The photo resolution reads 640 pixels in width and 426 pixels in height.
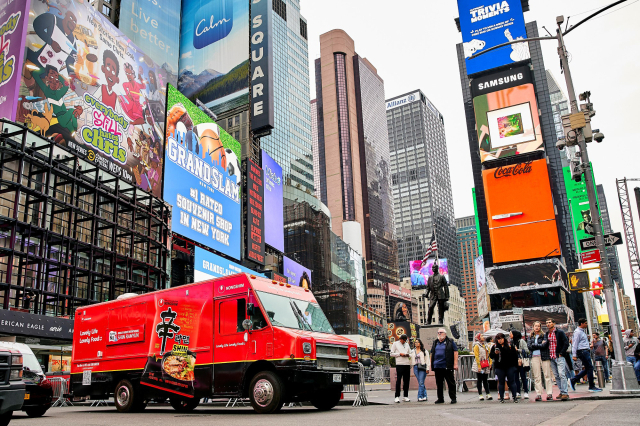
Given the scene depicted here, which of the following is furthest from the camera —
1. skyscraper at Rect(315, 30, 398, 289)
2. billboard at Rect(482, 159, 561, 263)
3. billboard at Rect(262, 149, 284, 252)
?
skyscraper at Rect(315, 30, 398, 289)

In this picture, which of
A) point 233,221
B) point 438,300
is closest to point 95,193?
point 233,221

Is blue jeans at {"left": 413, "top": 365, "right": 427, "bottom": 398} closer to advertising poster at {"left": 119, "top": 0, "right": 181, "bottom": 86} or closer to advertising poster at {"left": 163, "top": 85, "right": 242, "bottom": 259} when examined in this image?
advertising poster at {"left": 163, "top": 85, "right": 242, "bottom": 259}

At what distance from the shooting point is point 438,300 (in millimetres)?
20781

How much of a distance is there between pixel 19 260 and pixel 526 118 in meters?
58.4

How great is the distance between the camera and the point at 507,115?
222 ft

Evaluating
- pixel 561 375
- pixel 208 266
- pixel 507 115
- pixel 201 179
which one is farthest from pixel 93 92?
pixel 507 115

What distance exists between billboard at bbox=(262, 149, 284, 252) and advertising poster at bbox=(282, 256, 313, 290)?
113 inches

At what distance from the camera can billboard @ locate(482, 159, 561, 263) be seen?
64.4 metres

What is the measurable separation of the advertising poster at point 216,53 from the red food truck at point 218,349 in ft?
169

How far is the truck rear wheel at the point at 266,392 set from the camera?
10.7 m

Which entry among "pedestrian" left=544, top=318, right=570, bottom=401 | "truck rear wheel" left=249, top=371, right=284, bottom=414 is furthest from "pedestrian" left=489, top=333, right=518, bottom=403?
"truck rear wheel" left=249, top=371, right=284, bottom=414

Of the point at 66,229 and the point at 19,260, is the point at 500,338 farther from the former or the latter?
the point at 66,229

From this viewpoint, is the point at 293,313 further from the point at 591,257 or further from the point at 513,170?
the point at 513,170

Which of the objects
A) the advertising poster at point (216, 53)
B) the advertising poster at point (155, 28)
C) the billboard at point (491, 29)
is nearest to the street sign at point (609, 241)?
the advertising poster at point (155, 28)
